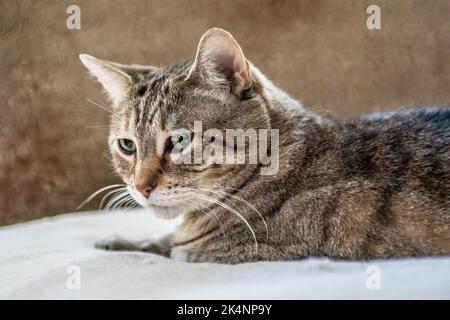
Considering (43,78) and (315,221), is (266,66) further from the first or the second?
(315,221)

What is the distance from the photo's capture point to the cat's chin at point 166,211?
1244mm

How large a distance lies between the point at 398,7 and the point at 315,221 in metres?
0.91

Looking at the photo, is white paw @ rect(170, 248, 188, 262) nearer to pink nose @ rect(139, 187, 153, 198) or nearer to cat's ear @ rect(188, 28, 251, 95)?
pink nose @ rect(139, 187, 153, 198)

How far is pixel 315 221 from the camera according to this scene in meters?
1.17

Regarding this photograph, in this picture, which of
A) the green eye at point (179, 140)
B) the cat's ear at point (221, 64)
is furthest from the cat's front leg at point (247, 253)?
the cat's ear at point (221, 64)

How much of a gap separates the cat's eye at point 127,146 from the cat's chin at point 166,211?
0.15m

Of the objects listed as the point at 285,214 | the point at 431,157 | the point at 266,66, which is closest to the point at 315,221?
the point at 285,214

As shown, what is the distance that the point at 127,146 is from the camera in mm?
1330

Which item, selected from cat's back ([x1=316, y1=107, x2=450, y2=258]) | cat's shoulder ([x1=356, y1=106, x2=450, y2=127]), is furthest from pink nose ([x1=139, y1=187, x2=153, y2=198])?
cat's shoulder ([x1=356, y1=106, x2=450, y2=127])

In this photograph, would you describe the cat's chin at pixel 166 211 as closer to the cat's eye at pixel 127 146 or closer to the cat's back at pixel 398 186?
the cat's eye at pixel 127 146

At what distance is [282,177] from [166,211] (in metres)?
0.25

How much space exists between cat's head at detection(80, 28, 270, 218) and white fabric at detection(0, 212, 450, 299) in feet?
0.50

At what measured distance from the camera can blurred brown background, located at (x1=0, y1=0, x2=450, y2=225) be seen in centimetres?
185

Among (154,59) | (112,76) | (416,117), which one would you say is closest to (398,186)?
(416,117)
